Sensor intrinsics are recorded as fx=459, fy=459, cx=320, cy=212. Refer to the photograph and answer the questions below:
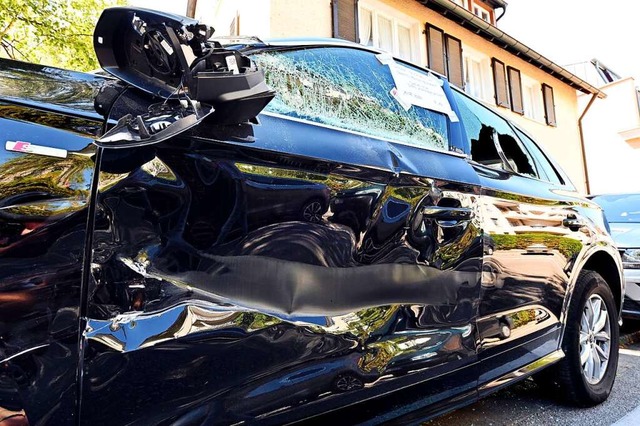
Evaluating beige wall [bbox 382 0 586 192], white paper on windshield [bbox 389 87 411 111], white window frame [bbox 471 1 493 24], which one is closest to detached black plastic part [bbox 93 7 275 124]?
white paper on windshield [bbox 389 87 411 111]

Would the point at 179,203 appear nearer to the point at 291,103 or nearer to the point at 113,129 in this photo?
the point at 113,129

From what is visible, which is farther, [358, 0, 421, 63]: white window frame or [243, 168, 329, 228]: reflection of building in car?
[358, 0, 421, 63]: white window frame

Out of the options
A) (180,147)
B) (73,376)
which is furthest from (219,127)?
(73,376)

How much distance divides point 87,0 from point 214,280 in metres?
10.3

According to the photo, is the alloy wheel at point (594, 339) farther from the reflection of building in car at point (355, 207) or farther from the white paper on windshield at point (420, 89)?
the reflection of building in car at point (355, 207)

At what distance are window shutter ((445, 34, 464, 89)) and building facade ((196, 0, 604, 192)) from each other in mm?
21

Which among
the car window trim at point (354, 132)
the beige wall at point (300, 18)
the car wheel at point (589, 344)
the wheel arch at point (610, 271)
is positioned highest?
the beige wall at point (300, 18)

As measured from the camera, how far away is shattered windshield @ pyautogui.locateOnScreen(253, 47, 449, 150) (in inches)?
64.6

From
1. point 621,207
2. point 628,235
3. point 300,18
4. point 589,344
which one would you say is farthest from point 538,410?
point 300,18

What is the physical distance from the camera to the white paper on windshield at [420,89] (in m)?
2.15

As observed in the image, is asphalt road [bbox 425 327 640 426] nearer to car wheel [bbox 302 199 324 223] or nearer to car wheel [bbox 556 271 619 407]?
car wheel [bbox 556 271 619 407]

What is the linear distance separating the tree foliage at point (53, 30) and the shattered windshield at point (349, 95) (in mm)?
8379

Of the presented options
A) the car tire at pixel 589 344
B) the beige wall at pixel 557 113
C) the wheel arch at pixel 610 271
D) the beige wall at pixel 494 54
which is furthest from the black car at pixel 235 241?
the beige wall at pixel 557 113

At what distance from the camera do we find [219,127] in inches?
49.9
